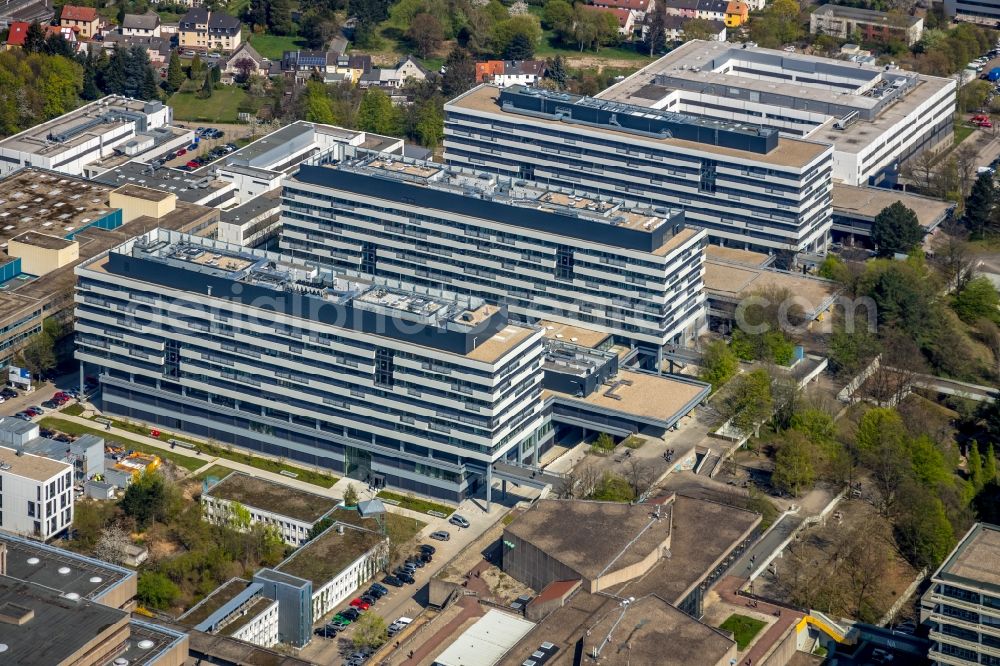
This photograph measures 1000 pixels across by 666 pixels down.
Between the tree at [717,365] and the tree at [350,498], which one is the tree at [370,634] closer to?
the tree at [350,498]

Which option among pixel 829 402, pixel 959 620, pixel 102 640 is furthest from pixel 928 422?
pixel 102 640

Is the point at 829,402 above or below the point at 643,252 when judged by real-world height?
below

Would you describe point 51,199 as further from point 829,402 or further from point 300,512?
point 829,402

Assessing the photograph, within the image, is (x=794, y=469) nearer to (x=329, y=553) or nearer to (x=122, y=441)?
(x=329, y=553)

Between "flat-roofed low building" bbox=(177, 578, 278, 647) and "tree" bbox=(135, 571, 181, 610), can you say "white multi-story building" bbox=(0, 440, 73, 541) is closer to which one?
"tree" bbox=(135, 571, 181, 610)

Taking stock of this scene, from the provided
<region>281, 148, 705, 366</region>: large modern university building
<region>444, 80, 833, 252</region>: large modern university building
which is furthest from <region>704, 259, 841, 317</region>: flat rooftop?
<region>444, 80, 833, 252</region>: large modern university building

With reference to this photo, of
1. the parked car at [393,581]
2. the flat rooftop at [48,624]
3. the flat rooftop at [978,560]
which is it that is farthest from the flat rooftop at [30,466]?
the flat rooftop at [978,560]
